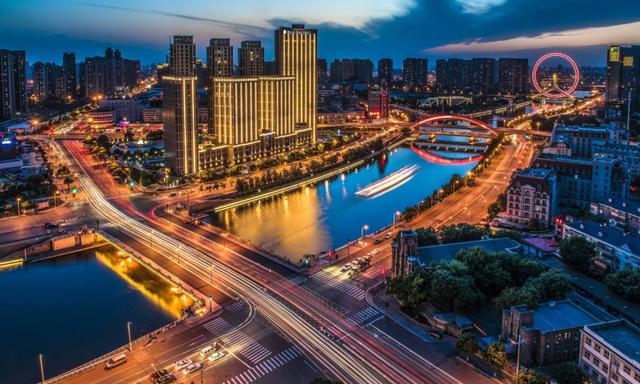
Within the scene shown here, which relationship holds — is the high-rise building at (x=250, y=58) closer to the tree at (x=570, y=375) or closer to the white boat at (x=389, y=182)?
the white boat at (x=389, y=182)

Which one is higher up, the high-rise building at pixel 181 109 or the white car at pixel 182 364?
the high-rise building at pixel 181 109

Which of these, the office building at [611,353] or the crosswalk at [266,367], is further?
the crosswalk at [266,367]

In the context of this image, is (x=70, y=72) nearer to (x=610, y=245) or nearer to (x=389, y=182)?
(x=389, y=182)

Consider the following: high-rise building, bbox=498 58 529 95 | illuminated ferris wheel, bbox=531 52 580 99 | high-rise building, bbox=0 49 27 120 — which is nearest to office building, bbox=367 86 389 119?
illuminated ferris wheel, bbox=531 52 580 99

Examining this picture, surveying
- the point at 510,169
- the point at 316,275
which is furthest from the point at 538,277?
the point at 510,169

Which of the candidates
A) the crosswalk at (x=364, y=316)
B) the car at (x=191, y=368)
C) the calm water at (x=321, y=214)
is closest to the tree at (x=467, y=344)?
the crosswalk at (x=364, y=316)

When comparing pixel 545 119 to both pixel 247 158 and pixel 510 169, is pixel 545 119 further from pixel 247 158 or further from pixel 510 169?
pixel 247 158

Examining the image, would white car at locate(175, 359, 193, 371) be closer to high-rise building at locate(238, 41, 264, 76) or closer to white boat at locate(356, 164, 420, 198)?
white boat at locate(356, 164, 420, 198)
